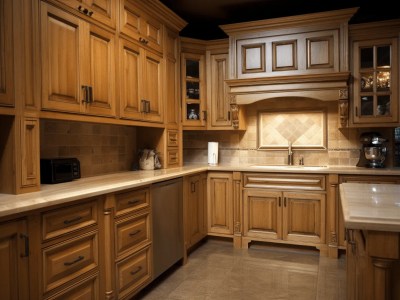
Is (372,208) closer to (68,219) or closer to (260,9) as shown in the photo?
(68,219)

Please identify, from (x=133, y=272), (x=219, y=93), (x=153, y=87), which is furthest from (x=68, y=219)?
(x=219, y=93)

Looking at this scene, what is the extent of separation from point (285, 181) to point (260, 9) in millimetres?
1915

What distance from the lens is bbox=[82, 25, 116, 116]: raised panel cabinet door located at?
2320 mm

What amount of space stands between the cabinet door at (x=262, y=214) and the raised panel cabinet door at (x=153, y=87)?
1302mm

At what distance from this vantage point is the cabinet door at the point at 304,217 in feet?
11.0

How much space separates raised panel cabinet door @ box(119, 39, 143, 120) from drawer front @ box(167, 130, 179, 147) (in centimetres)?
61

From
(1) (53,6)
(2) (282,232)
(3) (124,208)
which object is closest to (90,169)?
(3) (124,208)

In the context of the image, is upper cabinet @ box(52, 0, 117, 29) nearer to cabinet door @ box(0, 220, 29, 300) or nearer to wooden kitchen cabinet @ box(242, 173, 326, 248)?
cabinet door @ box(0, 220, 29, 300)

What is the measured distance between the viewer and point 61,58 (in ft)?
6.76

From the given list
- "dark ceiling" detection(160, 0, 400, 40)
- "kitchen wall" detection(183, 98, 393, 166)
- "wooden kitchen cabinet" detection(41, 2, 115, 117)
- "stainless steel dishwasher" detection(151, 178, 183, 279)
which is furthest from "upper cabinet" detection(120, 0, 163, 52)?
"kitchen wall" detection(183, 98, 393, 166)

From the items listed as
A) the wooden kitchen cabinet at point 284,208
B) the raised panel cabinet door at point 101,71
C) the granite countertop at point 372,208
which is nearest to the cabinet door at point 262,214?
the wooden kitchen cabinet at point 284,208

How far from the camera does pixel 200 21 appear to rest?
157 inches

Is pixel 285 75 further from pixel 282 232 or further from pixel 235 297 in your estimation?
pixel 235 297

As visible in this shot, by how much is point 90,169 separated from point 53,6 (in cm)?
137
